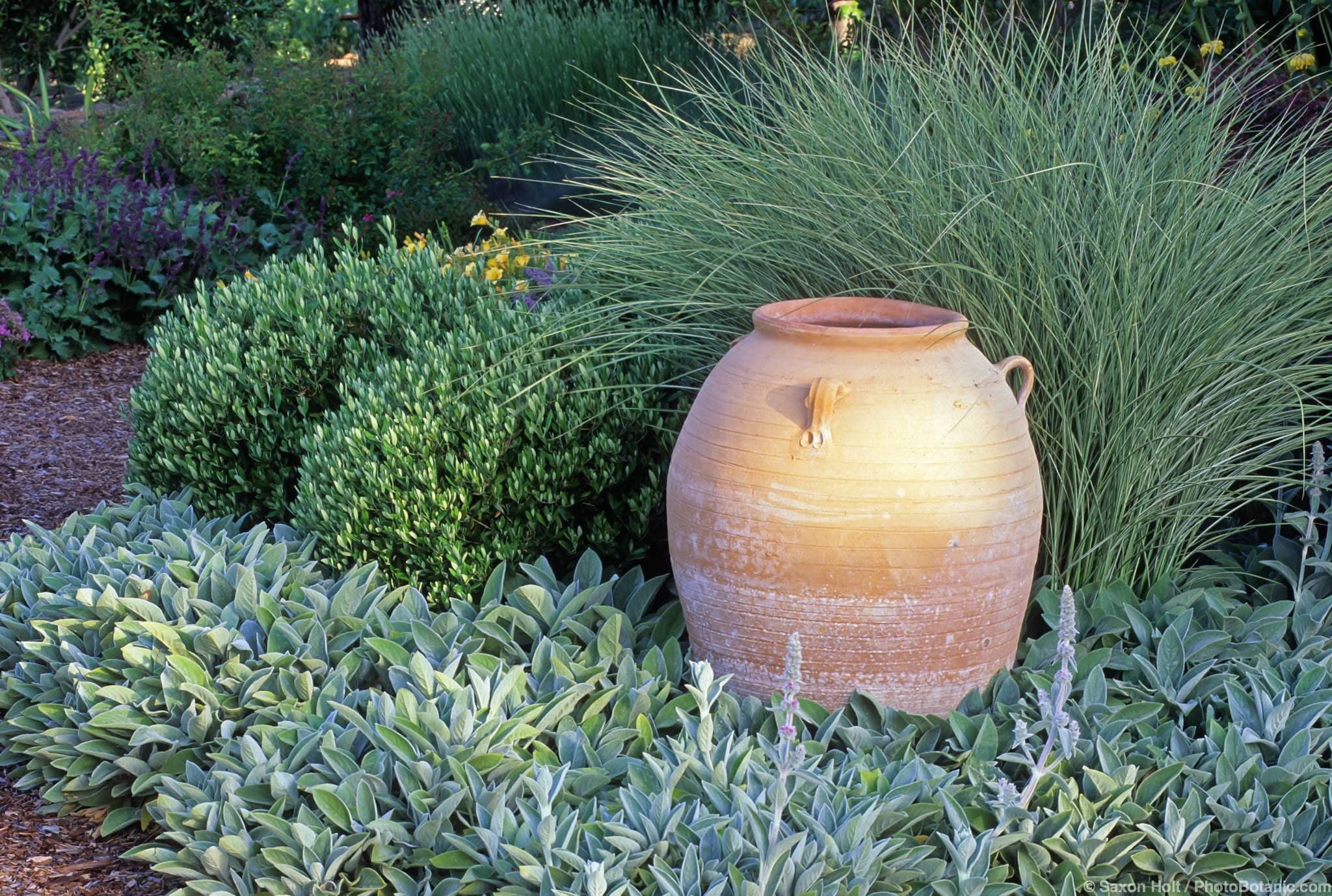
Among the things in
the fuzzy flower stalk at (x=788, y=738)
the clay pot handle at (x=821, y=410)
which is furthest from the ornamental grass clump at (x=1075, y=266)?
the fuzzy flower stalk at (x=788, y=738)

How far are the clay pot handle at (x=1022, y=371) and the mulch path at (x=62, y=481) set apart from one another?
6.70 ft

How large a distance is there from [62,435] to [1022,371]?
410 cm

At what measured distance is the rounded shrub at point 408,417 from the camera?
3.14 meters

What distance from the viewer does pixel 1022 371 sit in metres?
2.88

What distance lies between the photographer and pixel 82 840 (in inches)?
104

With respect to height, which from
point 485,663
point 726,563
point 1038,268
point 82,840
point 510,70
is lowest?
point 82,840

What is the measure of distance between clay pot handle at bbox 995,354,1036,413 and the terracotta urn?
1 centimetres

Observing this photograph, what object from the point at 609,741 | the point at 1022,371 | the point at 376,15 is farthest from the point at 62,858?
the point at 376,15

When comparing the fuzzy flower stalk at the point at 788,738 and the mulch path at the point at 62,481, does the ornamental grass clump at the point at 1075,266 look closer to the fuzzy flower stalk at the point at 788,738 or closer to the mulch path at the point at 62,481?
the fuzzy flower stalk at the point at 788,738

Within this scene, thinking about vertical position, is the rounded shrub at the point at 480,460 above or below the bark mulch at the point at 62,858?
above

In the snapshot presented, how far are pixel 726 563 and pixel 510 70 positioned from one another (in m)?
6.24

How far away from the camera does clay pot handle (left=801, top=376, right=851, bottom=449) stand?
2.51m

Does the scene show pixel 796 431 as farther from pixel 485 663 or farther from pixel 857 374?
pixel 485 663

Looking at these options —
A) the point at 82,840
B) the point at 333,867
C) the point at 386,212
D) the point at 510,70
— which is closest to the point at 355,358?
the point at 82,840
